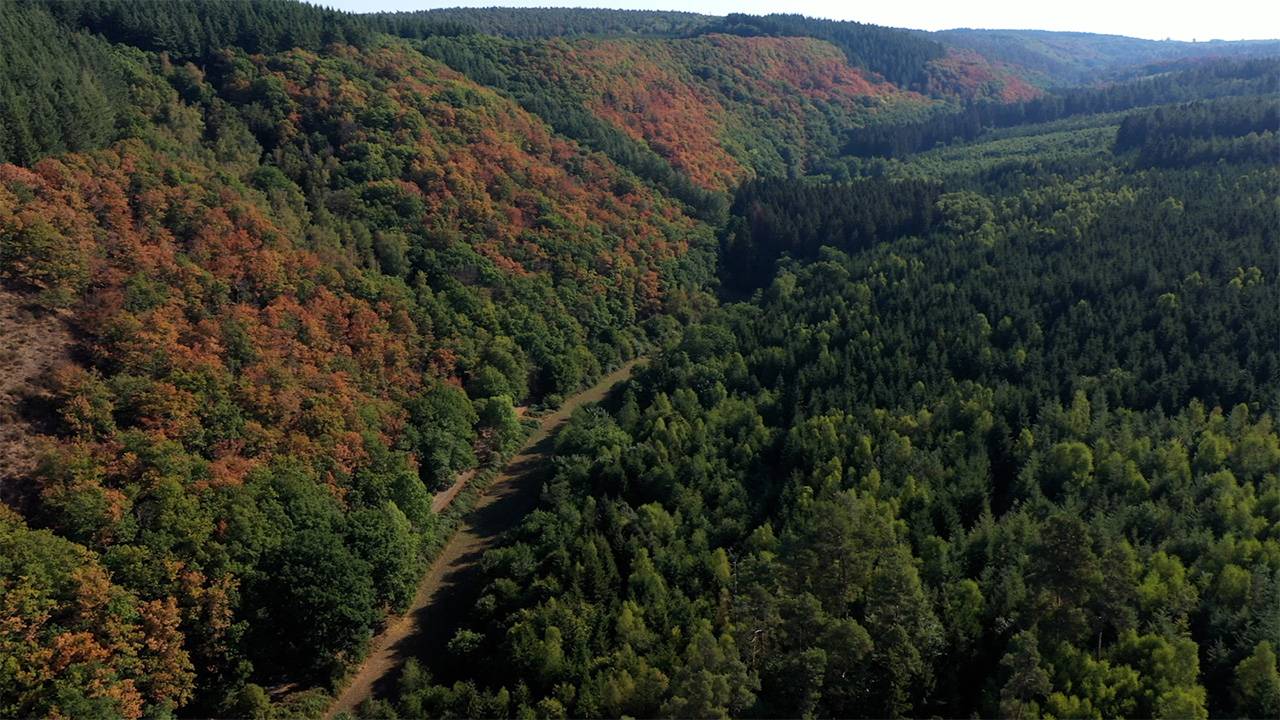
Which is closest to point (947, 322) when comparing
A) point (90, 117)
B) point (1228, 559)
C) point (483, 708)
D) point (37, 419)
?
point (1228, 559)

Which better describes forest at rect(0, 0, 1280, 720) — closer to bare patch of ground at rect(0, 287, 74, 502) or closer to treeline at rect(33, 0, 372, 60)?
bare patch of ground at rect(0, 287, 74, 502)

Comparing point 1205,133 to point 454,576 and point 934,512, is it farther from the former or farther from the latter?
point 454,576

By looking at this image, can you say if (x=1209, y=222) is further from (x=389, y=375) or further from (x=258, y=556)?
(x=258, y=556)

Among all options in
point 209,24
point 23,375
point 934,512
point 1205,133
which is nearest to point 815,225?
point 1205,133

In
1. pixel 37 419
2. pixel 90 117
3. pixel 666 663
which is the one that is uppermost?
pixel 90 117

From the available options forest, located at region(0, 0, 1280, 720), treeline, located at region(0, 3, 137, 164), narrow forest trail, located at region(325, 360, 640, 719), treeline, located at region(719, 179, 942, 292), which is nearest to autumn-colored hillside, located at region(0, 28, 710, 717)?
forest, located at region(0, 0, 1280, 720)

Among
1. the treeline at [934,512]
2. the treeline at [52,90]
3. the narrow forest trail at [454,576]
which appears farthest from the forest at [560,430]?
the narrow forest trail at [454,576]
